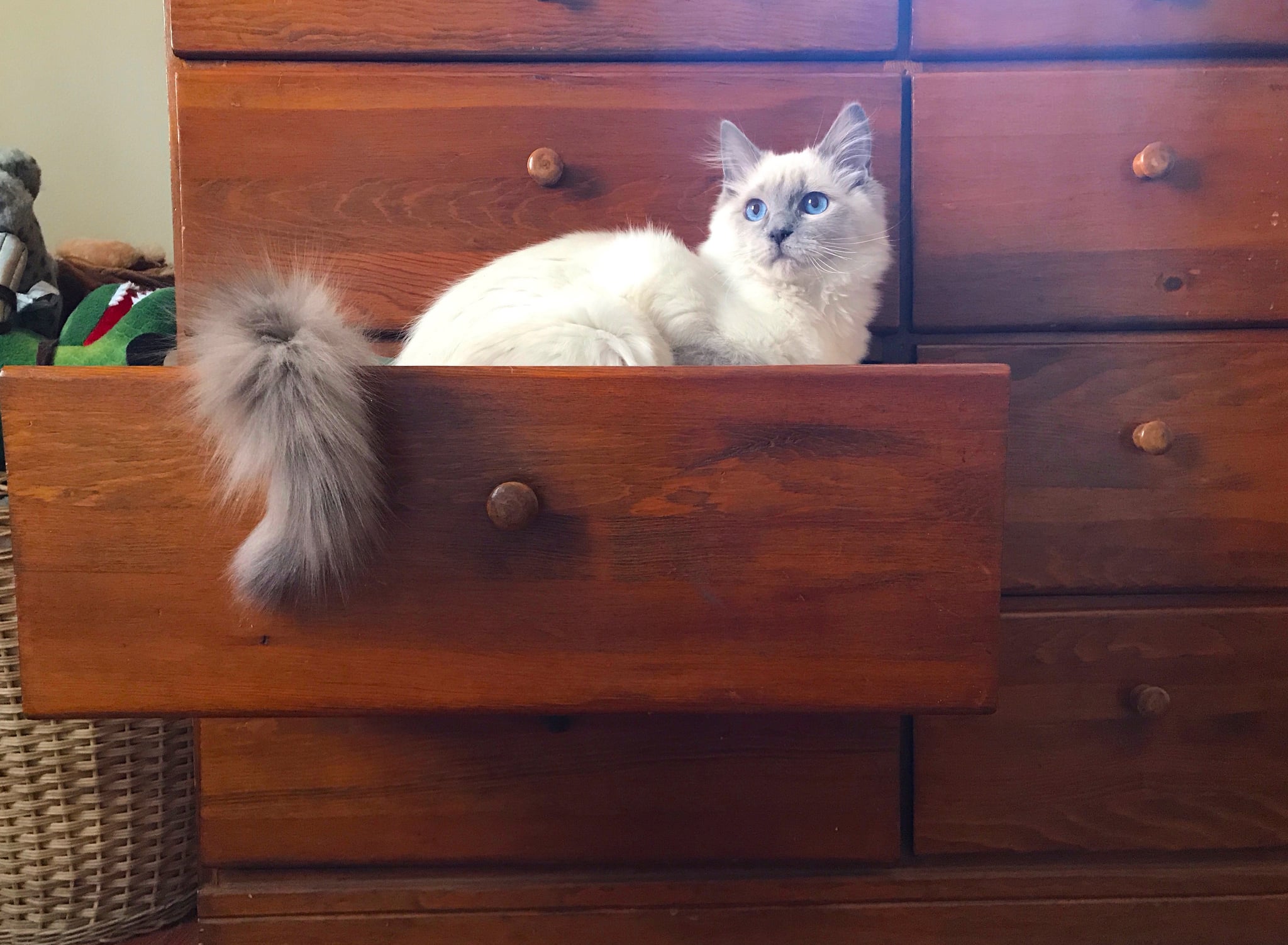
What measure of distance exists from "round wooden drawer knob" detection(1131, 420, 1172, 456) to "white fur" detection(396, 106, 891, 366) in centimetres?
30

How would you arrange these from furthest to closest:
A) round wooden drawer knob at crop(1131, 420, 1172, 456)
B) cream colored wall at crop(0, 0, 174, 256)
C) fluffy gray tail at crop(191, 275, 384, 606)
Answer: cream colored wall at crop(0, 0, 174, 256) < round wooden drawer knob at crop(1131, 420, 1172, 456) < fluffy gray tail at crop(191, 275, 384, 606)

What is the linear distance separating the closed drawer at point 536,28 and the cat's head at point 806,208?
0.34ft

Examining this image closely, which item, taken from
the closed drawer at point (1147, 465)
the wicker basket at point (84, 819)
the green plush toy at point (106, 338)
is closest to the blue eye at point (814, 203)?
the closed drawer at point (1147, 465)

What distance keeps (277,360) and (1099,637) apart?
85cm

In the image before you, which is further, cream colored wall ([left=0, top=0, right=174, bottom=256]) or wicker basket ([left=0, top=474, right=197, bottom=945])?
cream colored wall ([left=0, top=0, right=174, bottom=256])

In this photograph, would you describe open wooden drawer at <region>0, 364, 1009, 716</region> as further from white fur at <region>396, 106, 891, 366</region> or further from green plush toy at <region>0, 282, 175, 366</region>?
green plush toy at <region>0, 282, 175, 366</region>

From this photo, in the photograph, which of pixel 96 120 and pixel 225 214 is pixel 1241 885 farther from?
pixel 96 120

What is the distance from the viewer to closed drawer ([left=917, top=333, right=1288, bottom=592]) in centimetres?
84

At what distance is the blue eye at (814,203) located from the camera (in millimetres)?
823

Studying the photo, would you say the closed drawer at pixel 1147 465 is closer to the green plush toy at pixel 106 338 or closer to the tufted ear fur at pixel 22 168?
the green plush toy at pixel 106 338

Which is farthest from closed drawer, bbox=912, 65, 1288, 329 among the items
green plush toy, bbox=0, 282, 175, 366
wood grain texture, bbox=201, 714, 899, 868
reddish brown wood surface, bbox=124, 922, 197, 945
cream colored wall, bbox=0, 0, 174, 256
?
cream colored wall, bbox=0, 0, 174, 256

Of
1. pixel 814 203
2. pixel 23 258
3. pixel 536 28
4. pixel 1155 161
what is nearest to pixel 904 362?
pixel 814 203

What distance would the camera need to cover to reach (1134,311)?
85 cm

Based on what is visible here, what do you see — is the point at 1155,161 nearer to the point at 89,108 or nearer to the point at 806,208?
the point at 806,208
